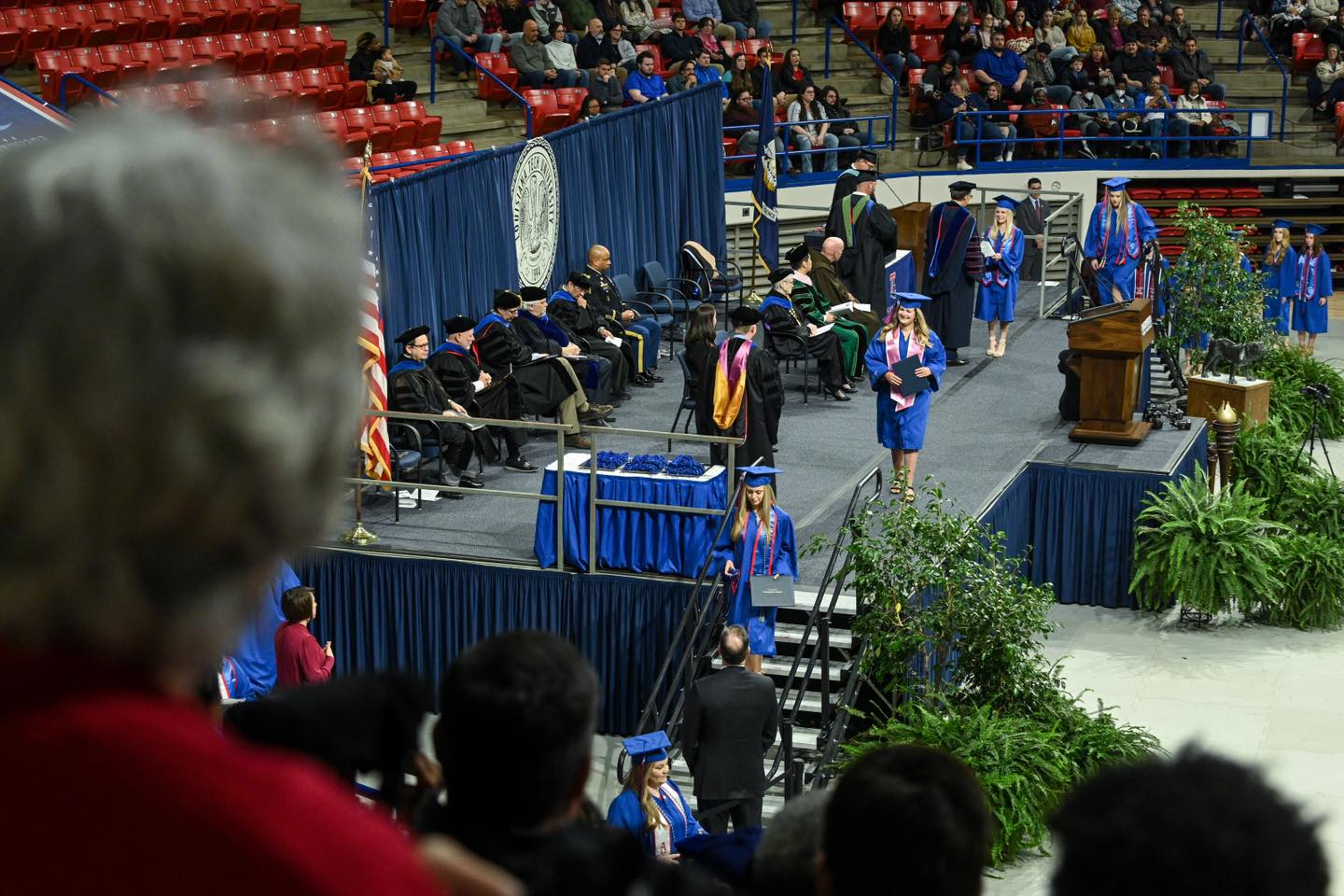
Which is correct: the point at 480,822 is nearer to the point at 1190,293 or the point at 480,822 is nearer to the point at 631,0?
the point at 1190,293

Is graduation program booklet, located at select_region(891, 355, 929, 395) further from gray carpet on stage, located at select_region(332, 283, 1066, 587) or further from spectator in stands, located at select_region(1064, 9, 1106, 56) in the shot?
spectator in stands, located at select_region(1064, 9, 1106, 56)

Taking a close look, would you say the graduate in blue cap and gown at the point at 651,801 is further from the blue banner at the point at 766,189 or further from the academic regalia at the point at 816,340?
the blue banner at the point at 766,189

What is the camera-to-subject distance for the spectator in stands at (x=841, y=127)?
21203 millimetres

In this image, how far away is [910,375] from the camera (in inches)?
432

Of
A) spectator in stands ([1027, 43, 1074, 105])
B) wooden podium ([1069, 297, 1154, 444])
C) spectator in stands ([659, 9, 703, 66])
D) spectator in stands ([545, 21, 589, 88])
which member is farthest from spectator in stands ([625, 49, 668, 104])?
wooden podium ([1069, 297, 1154, 444])

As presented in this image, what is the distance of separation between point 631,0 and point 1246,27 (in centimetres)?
959

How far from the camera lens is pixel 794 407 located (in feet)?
46.5

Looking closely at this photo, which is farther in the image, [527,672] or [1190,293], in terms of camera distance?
[1190,293]

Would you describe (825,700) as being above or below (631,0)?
below

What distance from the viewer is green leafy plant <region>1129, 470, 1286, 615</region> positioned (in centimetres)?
1140

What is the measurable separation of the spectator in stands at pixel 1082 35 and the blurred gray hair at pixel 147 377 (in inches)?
967

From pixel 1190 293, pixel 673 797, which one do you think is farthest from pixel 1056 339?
pixel 673 797

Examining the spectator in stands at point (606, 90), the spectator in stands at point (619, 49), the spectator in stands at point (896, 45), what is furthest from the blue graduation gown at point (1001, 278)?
the spectator in stands at point (896, 45)

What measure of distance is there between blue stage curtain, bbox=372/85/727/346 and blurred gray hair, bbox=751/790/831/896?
34.1ft
